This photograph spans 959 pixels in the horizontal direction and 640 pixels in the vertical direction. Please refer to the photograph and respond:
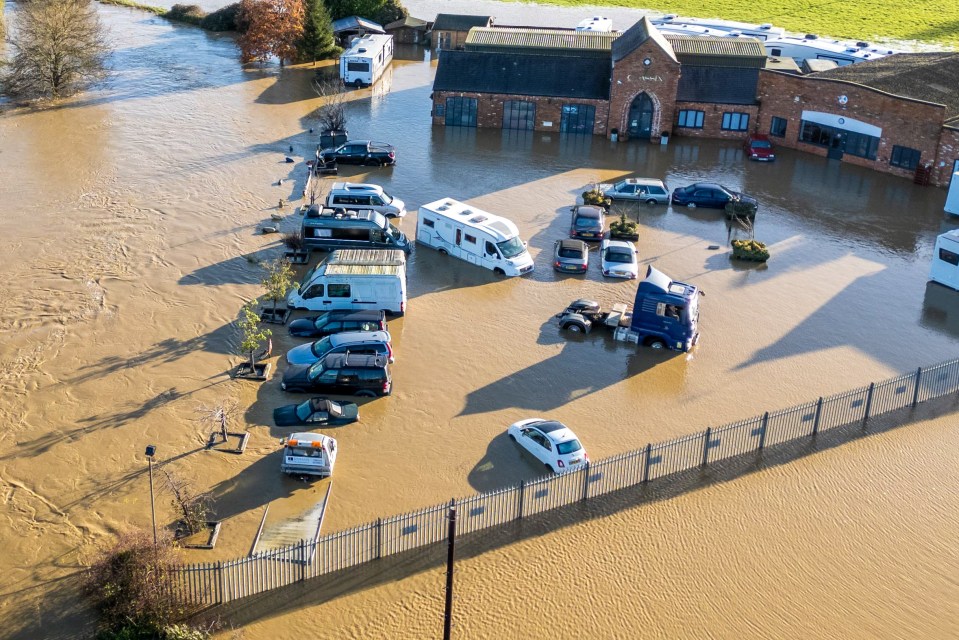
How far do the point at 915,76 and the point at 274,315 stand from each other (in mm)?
43645

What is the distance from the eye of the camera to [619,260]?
40531 millimetres

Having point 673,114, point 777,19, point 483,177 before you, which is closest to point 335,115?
point 483,177

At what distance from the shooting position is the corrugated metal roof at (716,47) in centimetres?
6081

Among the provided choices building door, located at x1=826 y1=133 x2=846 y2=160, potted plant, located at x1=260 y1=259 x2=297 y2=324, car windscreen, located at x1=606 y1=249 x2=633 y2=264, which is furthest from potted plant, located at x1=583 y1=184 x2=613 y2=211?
building door, located at x1=826 y1=133 x2=846 y2=160

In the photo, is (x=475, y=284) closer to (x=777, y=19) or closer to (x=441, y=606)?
(x=441, y=606)

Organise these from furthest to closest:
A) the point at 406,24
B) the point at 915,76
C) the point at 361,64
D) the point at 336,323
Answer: the point at 406,24, the point at 361,64, the point at 915,76, the point at 336,323

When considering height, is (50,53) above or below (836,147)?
above

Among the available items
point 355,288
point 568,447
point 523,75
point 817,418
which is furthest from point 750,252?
point 523,75

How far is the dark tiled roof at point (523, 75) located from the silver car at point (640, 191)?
40.6 ft

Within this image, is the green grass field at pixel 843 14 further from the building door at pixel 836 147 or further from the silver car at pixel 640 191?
the silver car at pixel 640 191

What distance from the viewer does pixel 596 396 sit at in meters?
31.4

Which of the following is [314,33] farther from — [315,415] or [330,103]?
[315,415]

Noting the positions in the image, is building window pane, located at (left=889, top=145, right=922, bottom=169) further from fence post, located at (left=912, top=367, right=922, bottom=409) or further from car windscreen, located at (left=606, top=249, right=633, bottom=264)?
fence post, located at (left=912, top=367, right=922, bottom=409)

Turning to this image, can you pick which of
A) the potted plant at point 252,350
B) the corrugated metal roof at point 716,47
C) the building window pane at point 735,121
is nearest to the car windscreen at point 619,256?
the potted plant at point 252,350
